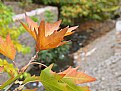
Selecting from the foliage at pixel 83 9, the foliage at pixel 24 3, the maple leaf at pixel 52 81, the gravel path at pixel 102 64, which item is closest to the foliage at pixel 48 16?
the gravel path at pixel 102 64

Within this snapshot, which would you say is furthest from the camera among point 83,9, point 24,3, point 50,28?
point 83,9

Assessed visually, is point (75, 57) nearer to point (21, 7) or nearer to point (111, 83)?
point (21, 7)

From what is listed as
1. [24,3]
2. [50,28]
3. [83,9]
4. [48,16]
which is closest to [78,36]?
[83,9]

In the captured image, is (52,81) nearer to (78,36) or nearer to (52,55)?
(52,55)

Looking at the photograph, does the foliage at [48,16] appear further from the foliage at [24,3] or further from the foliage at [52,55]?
the foliage at [24,3]

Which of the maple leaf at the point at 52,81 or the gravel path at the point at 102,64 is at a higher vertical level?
the maple leaf at the point at 52,81

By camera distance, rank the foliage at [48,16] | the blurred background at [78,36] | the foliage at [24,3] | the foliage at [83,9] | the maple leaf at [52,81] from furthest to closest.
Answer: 1. the foliage at [83,9]
2. the foliage at [24,3]
3. the foliage at [48,16]
4. the blurred background at [78,36]
5. the maple leaf at [52,81]

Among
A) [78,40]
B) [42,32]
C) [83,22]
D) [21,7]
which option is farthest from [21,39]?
[42,32]
